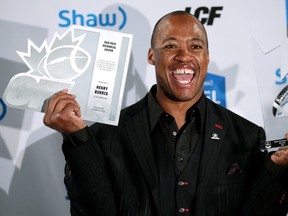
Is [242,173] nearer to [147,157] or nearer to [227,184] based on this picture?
[227,184]

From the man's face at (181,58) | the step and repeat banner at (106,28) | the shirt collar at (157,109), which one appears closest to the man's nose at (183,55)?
the man's face at (181,58)

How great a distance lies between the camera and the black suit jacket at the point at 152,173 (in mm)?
1422

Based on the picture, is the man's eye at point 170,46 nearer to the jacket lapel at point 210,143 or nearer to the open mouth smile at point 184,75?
the open mouth smile at point 184,75

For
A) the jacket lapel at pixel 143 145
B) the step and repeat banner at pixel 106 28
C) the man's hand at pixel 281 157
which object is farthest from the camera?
the step and repeat banner at pixel 106 28

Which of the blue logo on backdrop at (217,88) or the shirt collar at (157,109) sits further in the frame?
the blue logo on backdrop at (217,88)

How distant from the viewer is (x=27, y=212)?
2201 millimetres

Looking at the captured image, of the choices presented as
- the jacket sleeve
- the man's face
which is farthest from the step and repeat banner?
the jacket sleeve

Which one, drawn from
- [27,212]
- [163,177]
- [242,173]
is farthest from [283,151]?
[27,212]

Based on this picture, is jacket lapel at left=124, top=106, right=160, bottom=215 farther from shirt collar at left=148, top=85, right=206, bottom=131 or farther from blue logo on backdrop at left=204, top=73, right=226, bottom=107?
blue logo on backdrop at left=204, top=73, right=226, bottom=107

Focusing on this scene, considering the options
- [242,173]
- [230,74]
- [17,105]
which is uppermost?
[230,74]

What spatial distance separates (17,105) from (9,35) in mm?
829

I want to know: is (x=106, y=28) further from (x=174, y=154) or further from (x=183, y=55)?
(x=174, y=154)

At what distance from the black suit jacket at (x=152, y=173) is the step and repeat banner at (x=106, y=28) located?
543mm

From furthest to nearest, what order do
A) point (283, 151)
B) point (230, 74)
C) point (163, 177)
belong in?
point (230, 74), point (163, 177), point (283, 151)
